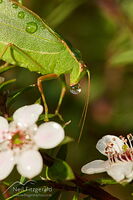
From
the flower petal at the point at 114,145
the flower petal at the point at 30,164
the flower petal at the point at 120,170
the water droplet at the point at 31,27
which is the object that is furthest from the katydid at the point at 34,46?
the flower petal at the point at 30,164

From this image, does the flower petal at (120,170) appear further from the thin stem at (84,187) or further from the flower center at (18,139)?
the flower center at (18,139)

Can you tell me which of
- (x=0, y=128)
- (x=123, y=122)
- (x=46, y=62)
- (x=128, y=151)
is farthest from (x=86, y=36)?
(x=0, y=128)

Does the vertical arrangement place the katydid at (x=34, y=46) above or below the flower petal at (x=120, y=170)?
above

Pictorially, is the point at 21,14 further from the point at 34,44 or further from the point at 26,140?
the point at 26,140

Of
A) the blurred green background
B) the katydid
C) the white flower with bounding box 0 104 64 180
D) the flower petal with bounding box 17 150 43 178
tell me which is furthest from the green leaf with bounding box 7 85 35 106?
the blurred green background

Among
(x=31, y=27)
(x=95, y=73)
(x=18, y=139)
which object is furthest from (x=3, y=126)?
(x=95, y=73)

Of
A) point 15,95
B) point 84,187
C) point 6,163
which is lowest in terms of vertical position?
point 84,187

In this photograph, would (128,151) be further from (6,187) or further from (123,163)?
(6,187)
